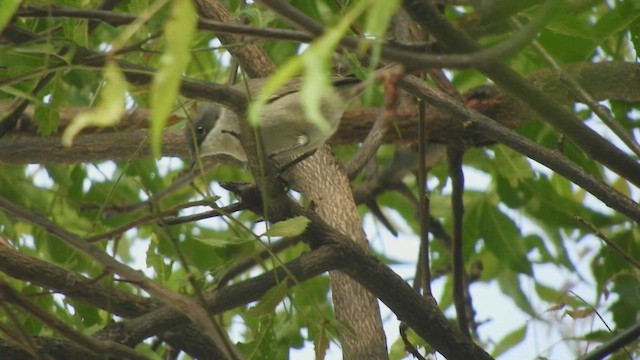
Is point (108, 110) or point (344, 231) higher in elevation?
point (344, 231)

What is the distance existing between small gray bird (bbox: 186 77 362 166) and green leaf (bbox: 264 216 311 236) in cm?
A: 79

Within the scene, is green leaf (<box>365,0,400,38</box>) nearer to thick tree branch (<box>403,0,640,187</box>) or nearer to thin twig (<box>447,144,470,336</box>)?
thick tree branch (<box>403,0,640,187</box>)

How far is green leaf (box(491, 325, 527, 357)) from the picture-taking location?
371cm

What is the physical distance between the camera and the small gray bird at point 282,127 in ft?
9.85

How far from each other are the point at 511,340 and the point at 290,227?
6.20ft

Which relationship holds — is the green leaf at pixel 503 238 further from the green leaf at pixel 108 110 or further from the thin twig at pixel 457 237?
the green leaf at pixel 108 110

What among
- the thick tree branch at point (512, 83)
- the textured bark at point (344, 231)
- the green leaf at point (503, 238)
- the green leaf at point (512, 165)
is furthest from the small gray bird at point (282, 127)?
the thick tree branch at point (512, 83)

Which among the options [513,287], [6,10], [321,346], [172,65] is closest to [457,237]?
[513,287]

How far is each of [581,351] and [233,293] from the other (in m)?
1.30

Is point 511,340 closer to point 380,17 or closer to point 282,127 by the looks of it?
point 282,127

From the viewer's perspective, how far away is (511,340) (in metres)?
3.72

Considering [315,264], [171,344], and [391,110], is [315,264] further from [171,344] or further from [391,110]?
[391,110]

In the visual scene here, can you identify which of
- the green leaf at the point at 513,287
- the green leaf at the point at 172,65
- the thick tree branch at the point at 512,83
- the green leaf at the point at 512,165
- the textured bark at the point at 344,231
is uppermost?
the green leaf at the point at 512,165

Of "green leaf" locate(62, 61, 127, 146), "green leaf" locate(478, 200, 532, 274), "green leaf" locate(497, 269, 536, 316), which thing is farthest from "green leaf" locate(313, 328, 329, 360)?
"green leaf" locate(497, 269, 536, 316)
